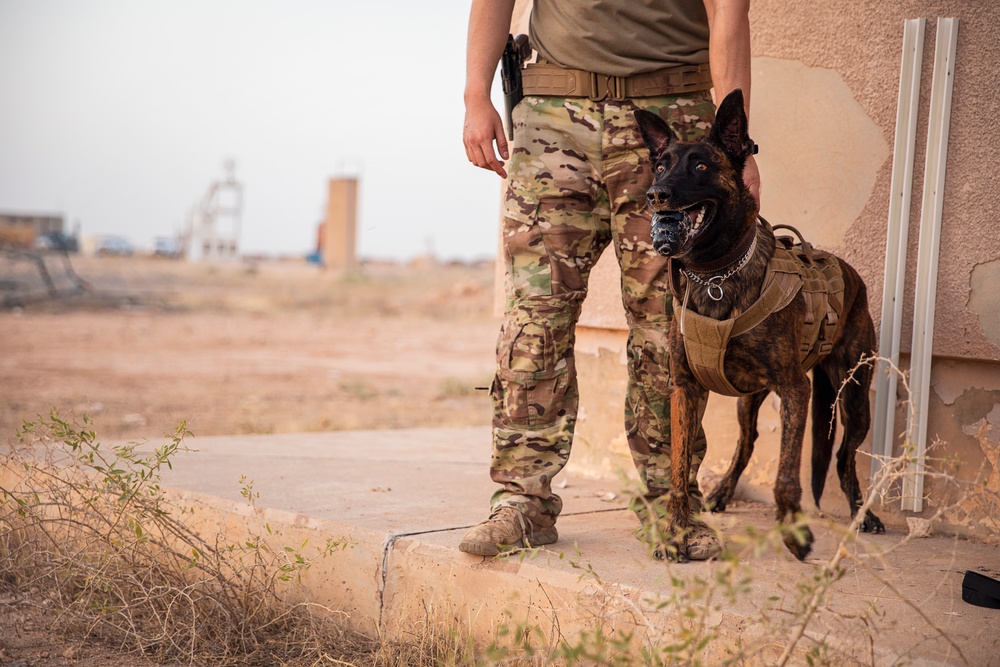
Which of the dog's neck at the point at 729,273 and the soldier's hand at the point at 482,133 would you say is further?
the soldier's hand at the point at 482,133

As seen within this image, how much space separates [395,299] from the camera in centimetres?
2750

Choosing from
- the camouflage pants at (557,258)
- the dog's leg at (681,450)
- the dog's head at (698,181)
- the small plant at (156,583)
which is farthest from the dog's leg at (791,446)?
the small plant at (156,583)

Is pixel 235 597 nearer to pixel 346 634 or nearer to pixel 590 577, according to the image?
pixel 346 634

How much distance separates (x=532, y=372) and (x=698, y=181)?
0.80 meters

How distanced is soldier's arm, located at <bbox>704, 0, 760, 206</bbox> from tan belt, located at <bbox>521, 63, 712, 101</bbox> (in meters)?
0.15

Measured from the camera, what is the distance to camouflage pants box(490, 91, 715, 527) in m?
3.05

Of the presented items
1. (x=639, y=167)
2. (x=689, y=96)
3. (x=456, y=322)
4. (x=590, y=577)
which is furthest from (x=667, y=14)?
(x=456, y=322)

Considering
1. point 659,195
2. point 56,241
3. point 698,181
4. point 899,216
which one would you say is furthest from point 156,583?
point 56,241

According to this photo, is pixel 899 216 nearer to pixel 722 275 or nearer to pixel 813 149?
pixel 813 149

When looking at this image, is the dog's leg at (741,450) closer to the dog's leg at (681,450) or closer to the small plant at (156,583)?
the dog's leg at (681,450)

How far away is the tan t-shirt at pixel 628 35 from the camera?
3.04m

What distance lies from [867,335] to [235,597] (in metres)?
2.34

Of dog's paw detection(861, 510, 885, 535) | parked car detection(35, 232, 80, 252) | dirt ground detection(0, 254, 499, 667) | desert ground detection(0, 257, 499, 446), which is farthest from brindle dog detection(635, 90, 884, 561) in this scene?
parked car detection(35, 232, 80, 252)

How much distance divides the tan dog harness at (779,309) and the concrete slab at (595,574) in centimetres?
52
